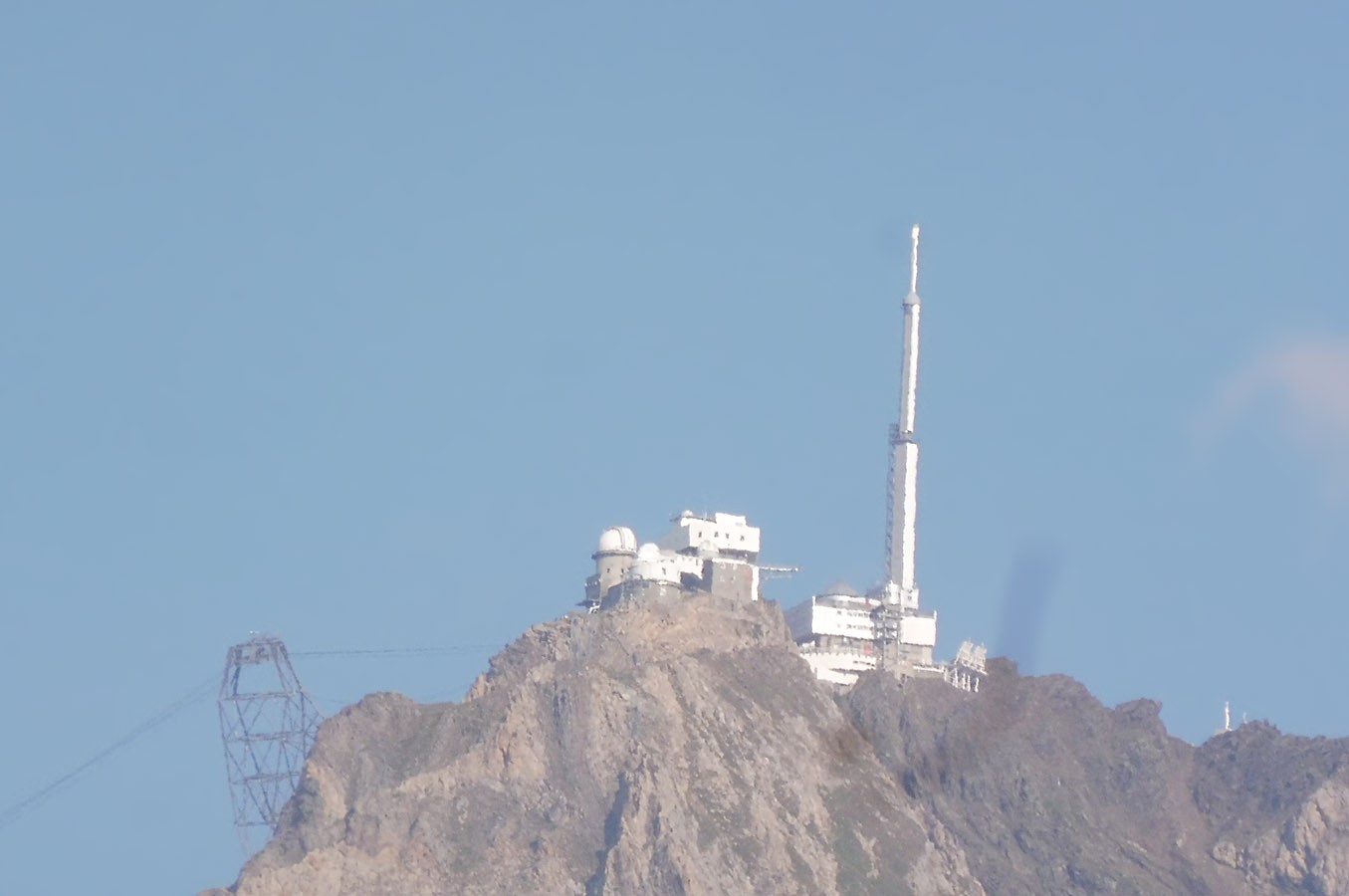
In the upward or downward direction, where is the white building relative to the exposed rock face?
upward

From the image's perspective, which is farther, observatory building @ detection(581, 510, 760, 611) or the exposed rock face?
observatory building @ detection(581, 510, 760, 611)

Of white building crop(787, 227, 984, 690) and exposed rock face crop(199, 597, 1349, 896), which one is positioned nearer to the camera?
exposed rock face crop(199, 597, 1349, 896)

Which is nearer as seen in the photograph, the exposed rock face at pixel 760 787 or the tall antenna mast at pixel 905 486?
the exposed rock face at pixel 760 787

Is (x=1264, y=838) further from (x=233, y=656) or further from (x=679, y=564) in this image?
(x=233, y=656)

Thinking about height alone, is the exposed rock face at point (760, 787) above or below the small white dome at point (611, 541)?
below

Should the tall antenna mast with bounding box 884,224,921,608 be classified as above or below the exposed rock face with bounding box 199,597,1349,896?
above

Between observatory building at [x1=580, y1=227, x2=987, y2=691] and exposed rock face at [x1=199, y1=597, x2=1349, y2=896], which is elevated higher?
observatory building at [x1=580, y1=227, x2=987, y2=691]
